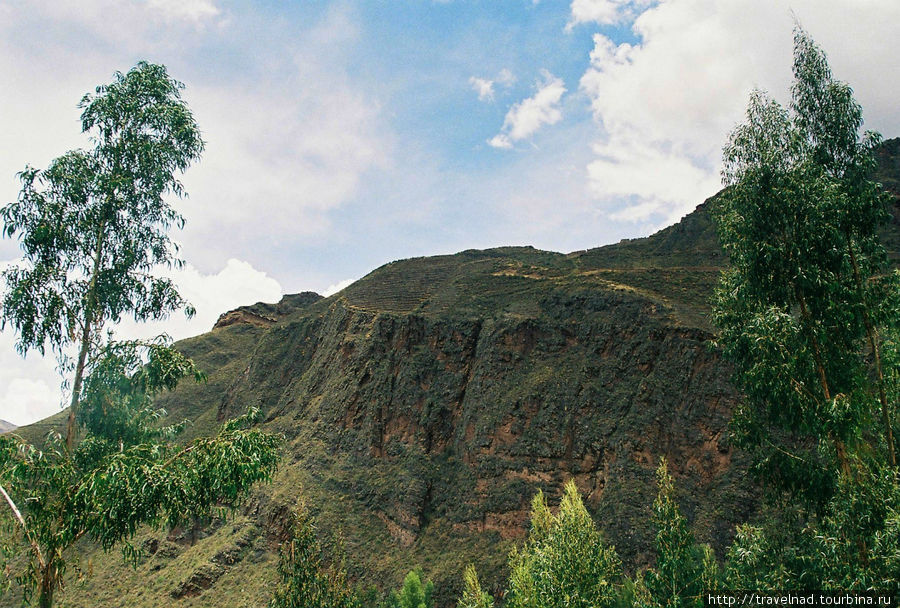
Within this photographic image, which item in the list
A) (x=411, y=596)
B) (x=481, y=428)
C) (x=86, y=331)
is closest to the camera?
(x=86, y=331)

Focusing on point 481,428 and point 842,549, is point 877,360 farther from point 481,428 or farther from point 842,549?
point 481,428

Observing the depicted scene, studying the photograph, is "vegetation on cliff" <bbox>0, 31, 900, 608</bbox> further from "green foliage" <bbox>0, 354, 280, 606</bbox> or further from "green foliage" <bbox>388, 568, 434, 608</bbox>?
"green foliage" <bbox>0, 354, 280, 606</bbox>

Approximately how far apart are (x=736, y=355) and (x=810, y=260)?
3.07 metres

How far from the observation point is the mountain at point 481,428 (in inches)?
1748

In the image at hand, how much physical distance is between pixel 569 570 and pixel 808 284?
1454 centimetres

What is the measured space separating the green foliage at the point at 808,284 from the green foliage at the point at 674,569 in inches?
308

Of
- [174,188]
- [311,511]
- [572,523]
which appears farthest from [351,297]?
[174,188]

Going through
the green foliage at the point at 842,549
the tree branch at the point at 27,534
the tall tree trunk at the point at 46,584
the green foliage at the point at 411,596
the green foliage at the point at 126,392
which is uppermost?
the green foliage at the point at 126,392

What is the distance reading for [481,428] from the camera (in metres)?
55.5

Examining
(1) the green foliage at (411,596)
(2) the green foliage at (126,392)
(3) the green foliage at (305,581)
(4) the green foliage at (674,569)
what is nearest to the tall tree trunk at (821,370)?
(4) the green foliage at (674,569)

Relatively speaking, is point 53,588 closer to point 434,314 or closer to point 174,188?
point 174,188

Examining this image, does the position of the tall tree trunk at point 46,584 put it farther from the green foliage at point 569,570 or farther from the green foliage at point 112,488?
the green foliage at point 569,570

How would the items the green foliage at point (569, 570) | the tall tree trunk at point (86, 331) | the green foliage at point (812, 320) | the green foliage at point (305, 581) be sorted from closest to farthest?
the tall tree trunk at point (86, 331), the green foliage at point (812, 320), the green foliage at point (569, 570), the green foliage at point (305, 581)

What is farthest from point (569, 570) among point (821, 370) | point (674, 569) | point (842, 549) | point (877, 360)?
point (877, 360)
